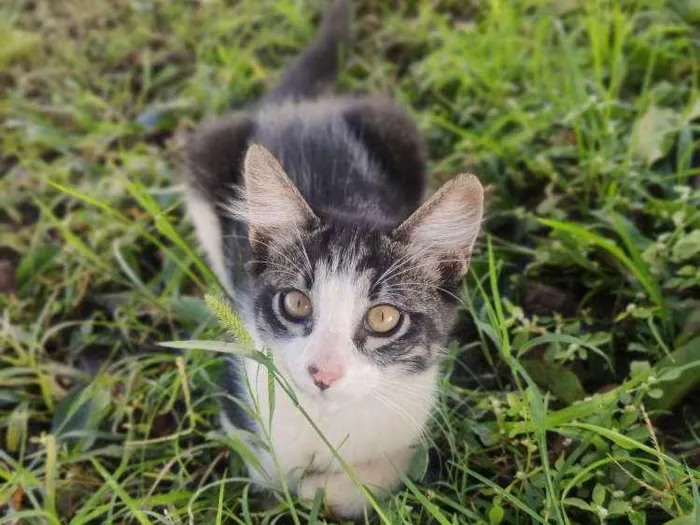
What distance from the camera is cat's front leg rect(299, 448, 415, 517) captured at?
1542mm

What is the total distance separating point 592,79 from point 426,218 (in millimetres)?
1347

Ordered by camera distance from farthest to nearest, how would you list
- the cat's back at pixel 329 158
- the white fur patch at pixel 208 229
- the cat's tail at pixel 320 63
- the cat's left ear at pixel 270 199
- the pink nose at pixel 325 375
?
the cat's tail at pixel 320 63, the white fur patch at pixel 208 229, the cat's back at pixel 329 158, the cat's left ear at pixel 270 199, the pink nose at pixel 325 375

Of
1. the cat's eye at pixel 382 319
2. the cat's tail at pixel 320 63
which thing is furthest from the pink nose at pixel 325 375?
the cat's tail at pixel 320 63

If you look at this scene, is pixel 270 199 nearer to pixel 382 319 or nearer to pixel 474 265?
pixel 382 319

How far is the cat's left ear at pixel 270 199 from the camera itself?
54.7 inches

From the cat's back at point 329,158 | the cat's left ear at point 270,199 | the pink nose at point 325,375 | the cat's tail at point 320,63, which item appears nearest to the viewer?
the pink nose at point 325,375

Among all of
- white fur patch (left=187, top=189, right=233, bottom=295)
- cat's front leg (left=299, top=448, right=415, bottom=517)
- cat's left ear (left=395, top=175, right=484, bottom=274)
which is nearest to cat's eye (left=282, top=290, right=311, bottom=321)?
cat's left ear (left=395, top=175, right=484, bottom=274)

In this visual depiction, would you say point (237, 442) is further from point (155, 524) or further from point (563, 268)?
point (563, 268)

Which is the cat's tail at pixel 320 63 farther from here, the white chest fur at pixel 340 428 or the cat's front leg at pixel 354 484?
the cat's front leg at pixel 354 484

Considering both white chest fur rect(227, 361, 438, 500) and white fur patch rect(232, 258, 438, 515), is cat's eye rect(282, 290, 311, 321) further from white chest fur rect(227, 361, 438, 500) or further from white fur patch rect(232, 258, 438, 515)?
white chest fur rect(227, 361, 438, 500)

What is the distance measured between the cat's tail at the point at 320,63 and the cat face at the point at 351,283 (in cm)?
112

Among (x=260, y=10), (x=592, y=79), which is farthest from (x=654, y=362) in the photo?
(x=260, y=10)

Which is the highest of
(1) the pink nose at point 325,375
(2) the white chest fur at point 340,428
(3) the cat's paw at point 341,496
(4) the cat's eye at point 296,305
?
(4) the cat's eye at point 296,305

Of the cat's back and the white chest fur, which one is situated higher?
the cat's back
